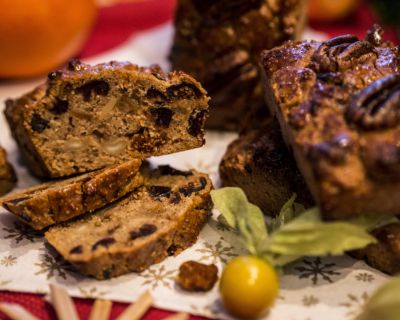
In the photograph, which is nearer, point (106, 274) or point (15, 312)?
point (15, 312)

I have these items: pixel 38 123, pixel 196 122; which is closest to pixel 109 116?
pixel 38 123

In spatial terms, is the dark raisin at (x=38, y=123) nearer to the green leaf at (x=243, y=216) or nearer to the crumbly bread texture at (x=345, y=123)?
the green leaf at (x=243, y=216)

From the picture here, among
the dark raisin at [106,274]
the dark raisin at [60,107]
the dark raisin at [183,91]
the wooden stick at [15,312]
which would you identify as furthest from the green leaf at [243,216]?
the wooden stick at [15,312]

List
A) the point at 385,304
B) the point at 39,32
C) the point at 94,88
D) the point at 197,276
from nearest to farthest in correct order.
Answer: the point at 385,304 → the point at 197,276 → the point at 94,88 → the point at 39,32

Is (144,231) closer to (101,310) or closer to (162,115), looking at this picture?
(101,310)

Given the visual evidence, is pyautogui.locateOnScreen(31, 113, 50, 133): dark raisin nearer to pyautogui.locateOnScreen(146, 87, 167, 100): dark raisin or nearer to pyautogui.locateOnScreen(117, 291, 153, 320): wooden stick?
pyautogui.locateOnScreen(146, 87, 167, 100): dark raisin

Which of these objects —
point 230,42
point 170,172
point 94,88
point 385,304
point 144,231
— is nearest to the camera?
point 385,304

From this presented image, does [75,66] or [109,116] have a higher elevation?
[75,66]
